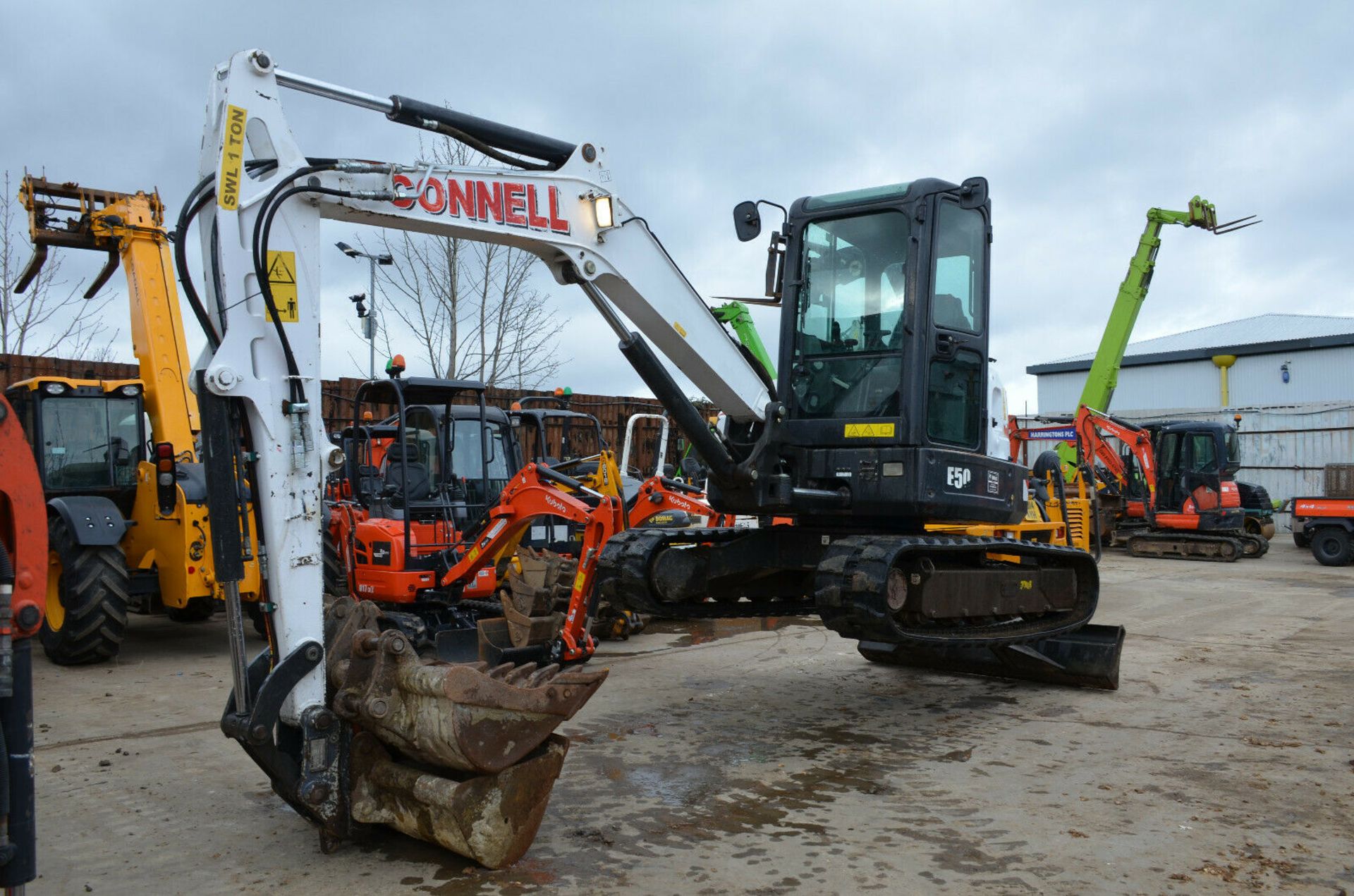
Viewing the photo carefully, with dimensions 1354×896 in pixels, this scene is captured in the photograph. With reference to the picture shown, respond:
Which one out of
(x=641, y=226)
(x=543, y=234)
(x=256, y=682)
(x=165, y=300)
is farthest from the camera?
(x=165, y=300)

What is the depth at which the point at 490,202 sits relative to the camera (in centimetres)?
473

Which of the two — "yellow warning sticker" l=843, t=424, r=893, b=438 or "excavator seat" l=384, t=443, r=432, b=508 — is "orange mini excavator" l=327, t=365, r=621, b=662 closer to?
"excavator seat" l=384, t=443, r=432, b=508

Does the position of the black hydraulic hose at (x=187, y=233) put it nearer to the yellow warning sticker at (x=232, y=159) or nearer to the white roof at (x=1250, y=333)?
the yellow warning sticker at (x=232, y=159)

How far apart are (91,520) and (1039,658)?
7254mm

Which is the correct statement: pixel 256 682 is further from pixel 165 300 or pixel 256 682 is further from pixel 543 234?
pixel 165 300

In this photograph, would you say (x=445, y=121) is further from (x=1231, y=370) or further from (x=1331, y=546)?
(x=1231, y=370)

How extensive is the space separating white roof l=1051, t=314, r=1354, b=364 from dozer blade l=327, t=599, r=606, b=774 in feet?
103

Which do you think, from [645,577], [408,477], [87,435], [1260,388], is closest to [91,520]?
[87,435]

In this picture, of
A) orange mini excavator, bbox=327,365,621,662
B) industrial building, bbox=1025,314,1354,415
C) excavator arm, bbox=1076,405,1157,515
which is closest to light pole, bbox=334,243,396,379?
orange mini excavator, bbox=327,365,621,662

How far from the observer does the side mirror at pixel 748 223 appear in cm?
626

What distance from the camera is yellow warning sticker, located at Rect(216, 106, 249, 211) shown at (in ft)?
13.2

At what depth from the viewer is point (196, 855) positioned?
13.9 feet

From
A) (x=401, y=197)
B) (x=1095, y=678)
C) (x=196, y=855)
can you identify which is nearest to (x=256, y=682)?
(x=196, y=855)

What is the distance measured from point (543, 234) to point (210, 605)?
6.68m
